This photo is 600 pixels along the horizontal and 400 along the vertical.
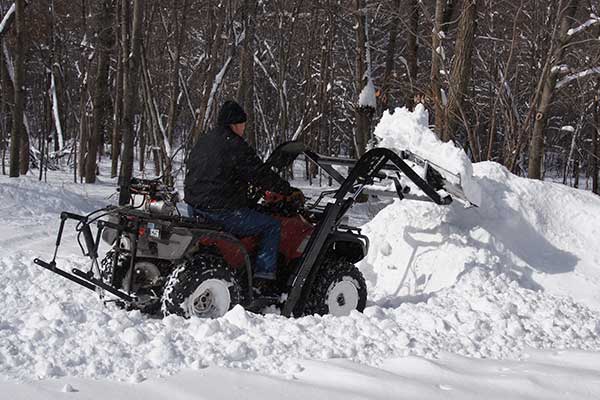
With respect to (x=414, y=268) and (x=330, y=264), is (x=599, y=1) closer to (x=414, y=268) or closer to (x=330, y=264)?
(x=414, y=268)

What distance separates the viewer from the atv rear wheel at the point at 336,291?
18.1 feet

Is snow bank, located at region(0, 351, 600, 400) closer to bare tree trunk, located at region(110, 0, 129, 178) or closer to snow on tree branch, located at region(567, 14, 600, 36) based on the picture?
bare tree trunk, located at region(110, 0, 129, 178)

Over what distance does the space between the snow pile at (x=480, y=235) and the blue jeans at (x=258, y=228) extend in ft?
5.72

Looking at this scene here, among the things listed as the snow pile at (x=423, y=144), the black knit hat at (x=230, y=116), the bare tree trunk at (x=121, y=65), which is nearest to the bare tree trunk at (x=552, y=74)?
the snow pile at (x=423, y=144)

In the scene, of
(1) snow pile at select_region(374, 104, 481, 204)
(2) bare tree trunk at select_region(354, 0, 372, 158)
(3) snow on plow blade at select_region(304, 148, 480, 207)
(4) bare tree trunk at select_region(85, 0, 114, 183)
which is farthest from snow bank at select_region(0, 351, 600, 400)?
(4) bare tree trunk at select_region(85, 0, 114, 183)

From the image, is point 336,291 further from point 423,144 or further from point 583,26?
point 583,26

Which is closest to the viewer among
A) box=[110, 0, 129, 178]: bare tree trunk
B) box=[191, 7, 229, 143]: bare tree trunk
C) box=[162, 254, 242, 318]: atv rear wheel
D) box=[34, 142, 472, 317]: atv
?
box=[162, 254, 242, 318]: atv rear wheel

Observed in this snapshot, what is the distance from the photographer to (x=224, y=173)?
16.8 feet

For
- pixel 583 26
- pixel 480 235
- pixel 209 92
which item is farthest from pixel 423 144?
pixel 583 26

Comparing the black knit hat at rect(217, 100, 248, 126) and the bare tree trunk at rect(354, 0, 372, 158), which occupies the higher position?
the bare tree trunk at rect(354, 0, 372, 158)

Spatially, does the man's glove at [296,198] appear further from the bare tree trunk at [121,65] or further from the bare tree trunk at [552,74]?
the bare tree trunk at [552,74]

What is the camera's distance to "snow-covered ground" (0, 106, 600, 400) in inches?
132

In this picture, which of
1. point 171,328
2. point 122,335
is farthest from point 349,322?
point 122,335

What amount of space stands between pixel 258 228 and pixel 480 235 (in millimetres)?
3069
